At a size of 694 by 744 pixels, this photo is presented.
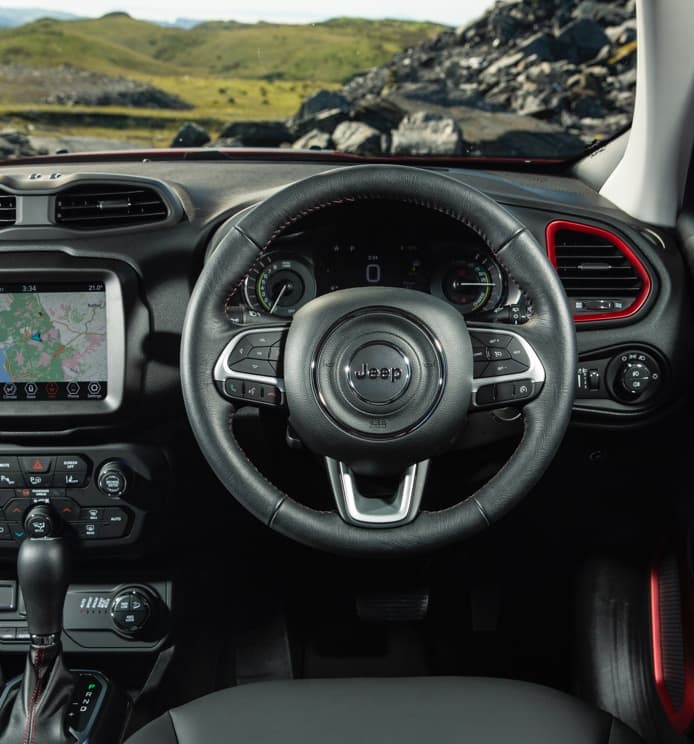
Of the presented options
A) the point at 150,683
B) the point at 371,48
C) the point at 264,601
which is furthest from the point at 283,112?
the point at 150,683

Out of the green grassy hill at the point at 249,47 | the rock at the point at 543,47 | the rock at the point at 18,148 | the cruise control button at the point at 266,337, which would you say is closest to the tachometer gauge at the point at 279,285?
the cruise control button at the point at 266,337

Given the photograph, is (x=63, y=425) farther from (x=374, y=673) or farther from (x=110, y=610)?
(x=374, y=673)

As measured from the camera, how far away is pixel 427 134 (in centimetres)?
286

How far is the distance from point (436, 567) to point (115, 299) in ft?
3.27

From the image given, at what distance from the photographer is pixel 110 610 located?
2332 millimetres

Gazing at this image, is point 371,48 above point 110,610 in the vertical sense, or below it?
above

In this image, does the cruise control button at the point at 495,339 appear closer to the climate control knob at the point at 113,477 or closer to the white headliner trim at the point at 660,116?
the white headliner trim at the point at 660,116

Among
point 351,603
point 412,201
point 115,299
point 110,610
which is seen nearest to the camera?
point 412,201

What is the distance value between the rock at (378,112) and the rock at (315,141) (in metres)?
0.14

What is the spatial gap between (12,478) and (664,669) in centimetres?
147

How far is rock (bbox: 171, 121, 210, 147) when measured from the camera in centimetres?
266

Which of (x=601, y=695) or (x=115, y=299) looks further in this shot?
(x=601, y=695)

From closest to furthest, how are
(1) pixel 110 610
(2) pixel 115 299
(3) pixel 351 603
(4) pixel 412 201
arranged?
(4) pixel 412 201
(2) pixel 115 299
(1) pixel 110 610
(3) pixel 351 603

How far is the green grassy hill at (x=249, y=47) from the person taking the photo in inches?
103
